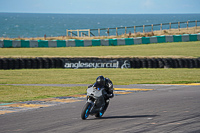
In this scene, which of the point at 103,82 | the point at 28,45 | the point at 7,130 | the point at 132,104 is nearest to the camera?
the point at 7,130

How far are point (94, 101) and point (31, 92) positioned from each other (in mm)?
6811

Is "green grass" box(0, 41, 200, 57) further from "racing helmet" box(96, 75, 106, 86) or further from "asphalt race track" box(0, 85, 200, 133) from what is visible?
"racing helmet" box(96, 75, 106, 86)

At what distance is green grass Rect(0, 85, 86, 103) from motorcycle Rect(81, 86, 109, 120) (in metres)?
4.73

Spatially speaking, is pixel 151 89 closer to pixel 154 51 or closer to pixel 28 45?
pixel 154 51

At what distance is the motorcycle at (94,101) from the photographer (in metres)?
8.52

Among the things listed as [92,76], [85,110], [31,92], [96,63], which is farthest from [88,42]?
[85,110]

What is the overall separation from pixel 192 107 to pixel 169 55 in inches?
726

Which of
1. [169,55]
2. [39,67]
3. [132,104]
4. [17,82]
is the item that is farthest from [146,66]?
[132,104]

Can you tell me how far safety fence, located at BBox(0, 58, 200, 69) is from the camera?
23.5 m


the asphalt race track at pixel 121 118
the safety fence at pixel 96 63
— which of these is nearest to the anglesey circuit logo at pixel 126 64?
the safety fence at pixel 96 63

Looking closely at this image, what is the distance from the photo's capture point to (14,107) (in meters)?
11.0

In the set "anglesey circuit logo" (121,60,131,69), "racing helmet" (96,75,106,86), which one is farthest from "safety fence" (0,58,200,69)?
"racing helmet" (96,75,106,86)

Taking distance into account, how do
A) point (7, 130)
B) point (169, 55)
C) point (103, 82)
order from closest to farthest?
1. point (7, 130)
2. point (103, 82)
3. point (169, 55)

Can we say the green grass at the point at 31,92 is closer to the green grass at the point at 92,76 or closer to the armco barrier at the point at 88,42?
the green grass at the point at 92,76
